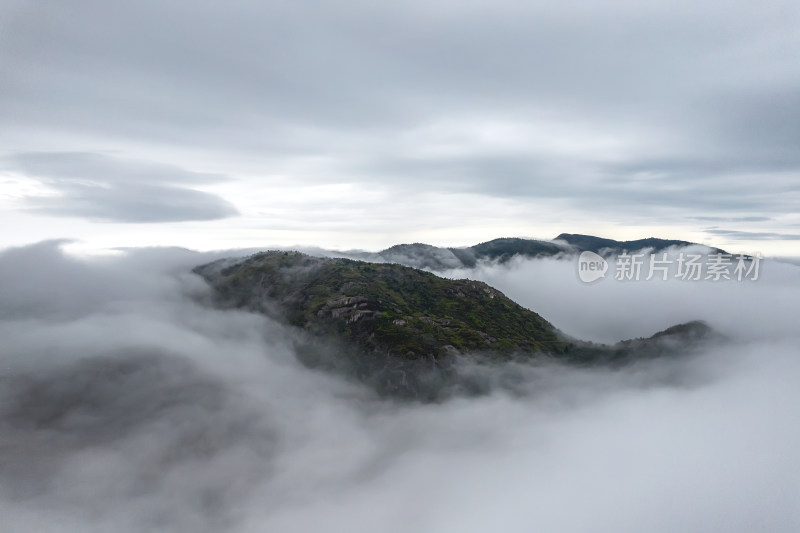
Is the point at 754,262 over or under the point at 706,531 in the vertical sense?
over

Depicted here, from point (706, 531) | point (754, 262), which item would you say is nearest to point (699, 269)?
point (754, 262)

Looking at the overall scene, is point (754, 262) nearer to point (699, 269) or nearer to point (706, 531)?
point (699, 269)

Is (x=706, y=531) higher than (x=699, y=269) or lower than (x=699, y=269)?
lower
